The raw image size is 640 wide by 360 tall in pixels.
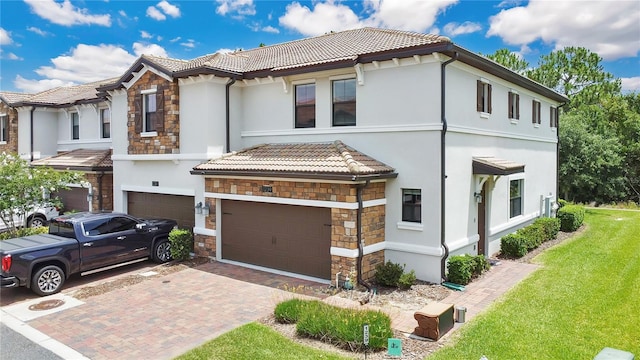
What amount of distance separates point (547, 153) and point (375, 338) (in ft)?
53.1

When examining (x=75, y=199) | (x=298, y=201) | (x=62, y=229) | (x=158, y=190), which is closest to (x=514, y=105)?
(x=298, y=201)

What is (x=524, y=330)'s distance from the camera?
8.10 meters

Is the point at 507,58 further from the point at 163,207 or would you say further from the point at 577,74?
the point at 163,207

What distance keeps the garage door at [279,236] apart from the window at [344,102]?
9.68ft

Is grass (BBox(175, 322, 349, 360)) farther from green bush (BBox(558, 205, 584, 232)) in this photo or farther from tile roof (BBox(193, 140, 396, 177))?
green bush (BBox(558, 205, 584, 232))

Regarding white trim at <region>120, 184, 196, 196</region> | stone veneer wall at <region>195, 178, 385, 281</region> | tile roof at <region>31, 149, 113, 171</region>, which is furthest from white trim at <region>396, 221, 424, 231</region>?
tile roof at <region>31, 149, 113, 171</region>

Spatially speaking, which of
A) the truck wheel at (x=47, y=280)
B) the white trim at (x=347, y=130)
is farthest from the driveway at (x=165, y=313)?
the white trim at (x=347, y=130)

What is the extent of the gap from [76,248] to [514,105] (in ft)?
49.6

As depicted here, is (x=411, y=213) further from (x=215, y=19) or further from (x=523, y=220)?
(x=215, y=19)

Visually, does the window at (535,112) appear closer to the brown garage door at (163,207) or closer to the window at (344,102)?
the window at (344,102)

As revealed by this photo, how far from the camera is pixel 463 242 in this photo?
12281 mm

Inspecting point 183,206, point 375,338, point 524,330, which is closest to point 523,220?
point 524,330

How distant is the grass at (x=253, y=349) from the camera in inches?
279

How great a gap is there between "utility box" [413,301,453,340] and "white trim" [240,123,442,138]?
4810mm
